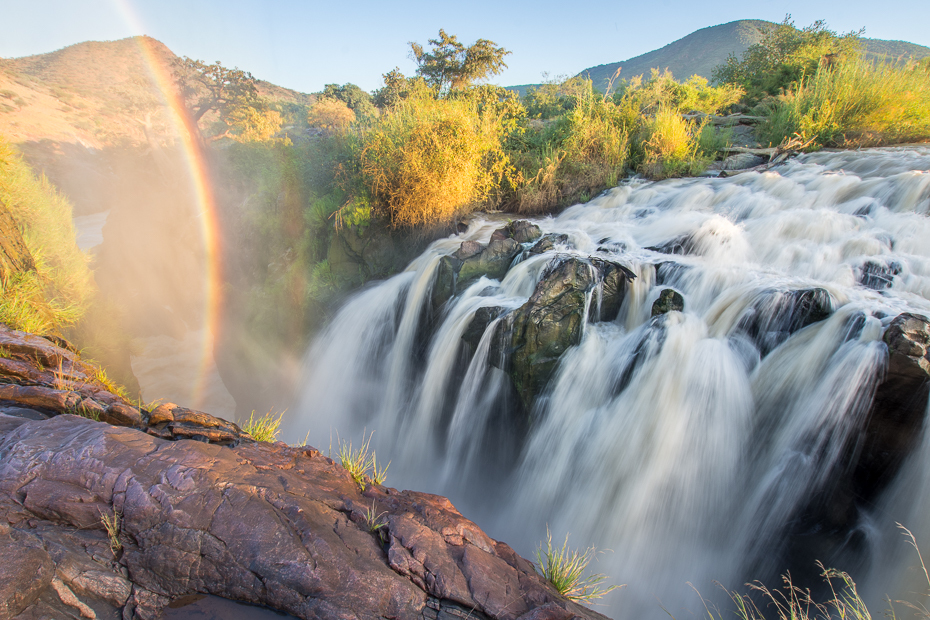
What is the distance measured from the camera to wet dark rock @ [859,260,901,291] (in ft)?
13.2

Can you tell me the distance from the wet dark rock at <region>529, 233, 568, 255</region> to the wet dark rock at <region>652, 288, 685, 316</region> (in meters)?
2.06

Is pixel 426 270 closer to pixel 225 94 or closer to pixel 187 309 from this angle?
pixel 187 309

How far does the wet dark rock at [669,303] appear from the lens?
448 centimetres

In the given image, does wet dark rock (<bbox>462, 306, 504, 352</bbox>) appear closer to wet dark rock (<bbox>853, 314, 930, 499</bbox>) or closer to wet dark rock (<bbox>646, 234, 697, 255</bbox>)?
wet dark rock (<bbox>646, 234, 697, 255</bbox>)

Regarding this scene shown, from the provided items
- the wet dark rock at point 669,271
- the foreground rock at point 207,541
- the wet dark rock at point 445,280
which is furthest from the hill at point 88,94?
the wet dark rock at point 669,271

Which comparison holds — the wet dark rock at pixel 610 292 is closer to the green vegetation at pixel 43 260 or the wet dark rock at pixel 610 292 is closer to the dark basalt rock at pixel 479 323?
the dark basalt rock at pixel 479 323

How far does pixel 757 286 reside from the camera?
431 cm

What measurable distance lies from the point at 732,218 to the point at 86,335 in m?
12.5

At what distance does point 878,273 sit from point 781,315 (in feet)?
4.40

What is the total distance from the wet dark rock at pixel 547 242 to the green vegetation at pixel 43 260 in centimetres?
655

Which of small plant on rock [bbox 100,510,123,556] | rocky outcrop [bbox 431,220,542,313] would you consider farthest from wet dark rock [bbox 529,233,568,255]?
small plant on rock [bbox 100,510,123,556]

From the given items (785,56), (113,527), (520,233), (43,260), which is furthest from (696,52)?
(113,527)

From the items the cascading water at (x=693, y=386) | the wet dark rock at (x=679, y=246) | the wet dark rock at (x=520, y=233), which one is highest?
the wet dark rock at (x=520, y=233)

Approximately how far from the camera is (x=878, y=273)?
13.6ft
